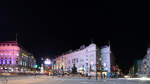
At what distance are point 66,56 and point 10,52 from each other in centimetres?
5139

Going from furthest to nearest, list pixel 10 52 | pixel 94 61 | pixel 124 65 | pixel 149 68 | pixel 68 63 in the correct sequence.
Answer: pixel 68 63 < pixel 149 68 < pixel 10 52 < pixel 94 61 < pixel 124 65

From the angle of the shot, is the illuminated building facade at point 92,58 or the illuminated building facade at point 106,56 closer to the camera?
the illuminated building facade at point 92,58

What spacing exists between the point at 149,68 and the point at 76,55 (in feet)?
181

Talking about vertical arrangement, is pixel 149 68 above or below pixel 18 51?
below

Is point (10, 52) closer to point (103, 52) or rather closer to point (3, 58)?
point (3, 58)

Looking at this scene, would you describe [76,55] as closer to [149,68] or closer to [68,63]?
[68,63]

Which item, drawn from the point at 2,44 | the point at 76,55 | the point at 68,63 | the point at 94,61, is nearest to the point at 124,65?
the point at 94,61

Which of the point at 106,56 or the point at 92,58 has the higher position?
the point at 106,56

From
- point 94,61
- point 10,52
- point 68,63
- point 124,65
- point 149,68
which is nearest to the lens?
point 124,65

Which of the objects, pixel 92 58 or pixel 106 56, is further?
pixel 106 56

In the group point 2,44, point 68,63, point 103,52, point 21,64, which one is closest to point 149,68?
point 103,52

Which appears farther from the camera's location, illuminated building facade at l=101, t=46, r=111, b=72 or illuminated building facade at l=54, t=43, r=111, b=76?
illuminated building facade at l=101, t=46, r=111, b=72

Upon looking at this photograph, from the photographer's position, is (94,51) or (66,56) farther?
(66,56)

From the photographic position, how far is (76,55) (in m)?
174
